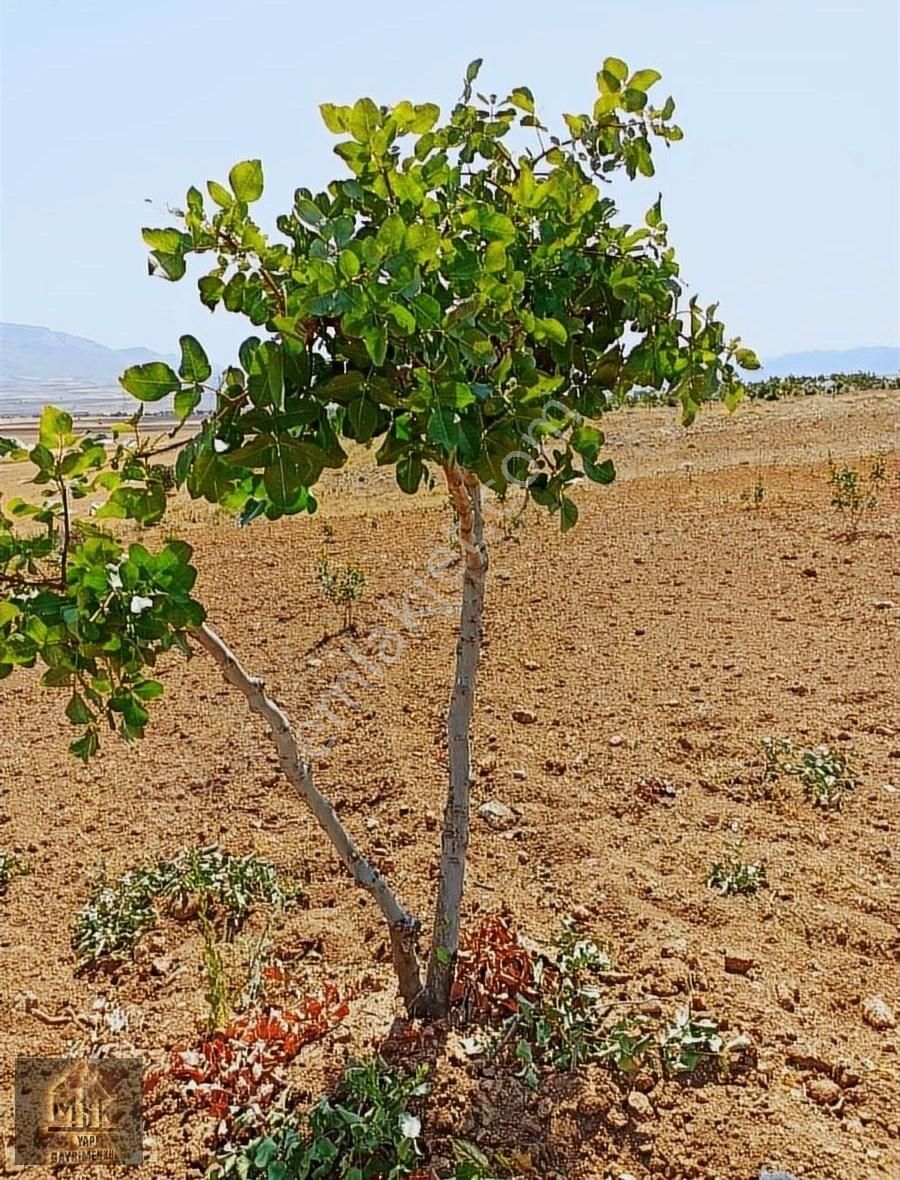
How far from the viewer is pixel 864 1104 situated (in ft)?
7.27

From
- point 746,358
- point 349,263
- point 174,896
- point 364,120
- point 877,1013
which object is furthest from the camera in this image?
point 174,896

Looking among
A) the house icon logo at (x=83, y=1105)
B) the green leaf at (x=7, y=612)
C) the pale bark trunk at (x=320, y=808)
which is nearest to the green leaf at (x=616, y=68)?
the pale bark trunk at (x=320, y=808)

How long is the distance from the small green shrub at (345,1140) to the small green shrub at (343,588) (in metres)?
3.35

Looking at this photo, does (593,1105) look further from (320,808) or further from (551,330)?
(551,330)

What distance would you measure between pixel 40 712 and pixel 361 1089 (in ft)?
11.2

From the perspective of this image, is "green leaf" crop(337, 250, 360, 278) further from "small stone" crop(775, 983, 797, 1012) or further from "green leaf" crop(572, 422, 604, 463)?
"small stone" crop(775, 983, 797, 1012)

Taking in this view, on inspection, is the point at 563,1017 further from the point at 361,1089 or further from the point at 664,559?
the point at 664,559

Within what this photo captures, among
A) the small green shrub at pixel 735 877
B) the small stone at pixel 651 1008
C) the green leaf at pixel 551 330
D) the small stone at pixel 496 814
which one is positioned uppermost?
the green leaf at pixel 551 330

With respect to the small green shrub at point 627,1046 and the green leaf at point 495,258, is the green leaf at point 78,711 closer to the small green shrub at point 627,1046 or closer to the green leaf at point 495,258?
the green leaf at point 495,258

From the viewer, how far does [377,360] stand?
136 centimetres

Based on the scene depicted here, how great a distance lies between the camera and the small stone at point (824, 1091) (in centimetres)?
223

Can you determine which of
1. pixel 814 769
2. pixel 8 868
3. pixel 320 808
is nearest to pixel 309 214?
pixel 320 808

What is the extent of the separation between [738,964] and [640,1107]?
62 cm

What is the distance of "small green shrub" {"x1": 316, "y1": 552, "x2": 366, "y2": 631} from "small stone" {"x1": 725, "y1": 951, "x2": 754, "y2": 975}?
3104 mm
